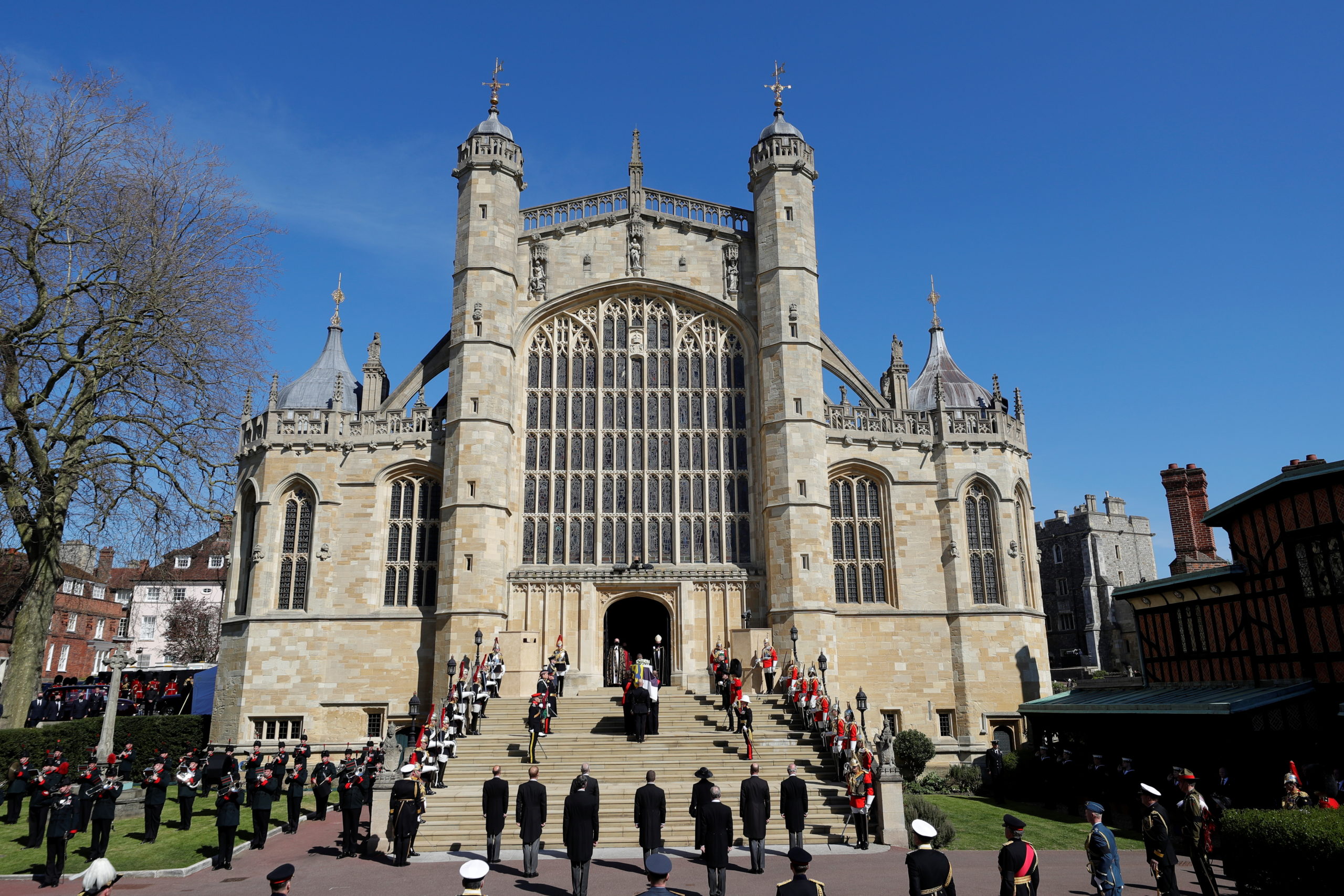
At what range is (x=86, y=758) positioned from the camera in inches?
961

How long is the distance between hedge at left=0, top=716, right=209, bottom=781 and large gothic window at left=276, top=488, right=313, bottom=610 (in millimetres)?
4414

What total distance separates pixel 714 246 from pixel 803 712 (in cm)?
1674

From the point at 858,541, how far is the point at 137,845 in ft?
71.4

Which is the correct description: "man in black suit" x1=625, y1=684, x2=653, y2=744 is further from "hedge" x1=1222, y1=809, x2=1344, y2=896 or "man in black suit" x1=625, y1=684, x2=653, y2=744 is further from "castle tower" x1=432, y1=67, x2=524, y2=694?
"hedge" x1=1222, y1=809, x2=1344, y2=896

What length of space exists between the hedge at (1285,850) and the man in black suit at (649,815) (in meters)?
8.17

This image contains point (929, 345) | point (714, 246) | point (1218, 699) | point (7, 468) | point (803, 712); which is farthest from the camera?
point (929, 345)

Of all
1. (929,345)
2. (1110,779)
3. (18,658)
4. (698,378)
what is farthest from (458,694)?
(929,345)

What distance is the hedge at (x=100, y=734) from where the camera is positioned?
2281cm

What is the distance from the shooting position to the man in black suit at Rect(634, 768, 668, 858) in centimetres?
1395

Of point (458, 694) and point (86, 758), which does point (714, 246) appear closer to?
point (458, 694)

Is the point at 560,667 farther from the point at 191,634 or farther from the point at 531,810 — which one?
the point at 191,634

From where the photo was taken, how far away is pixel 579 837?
1320 cm

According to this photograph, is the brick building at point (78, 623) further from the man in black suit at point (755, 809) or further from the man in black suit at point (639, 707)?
the man in black suit at point (755, 809)

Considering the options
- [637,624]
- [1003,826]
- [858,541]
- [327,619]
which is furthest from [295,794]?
[858,541]
